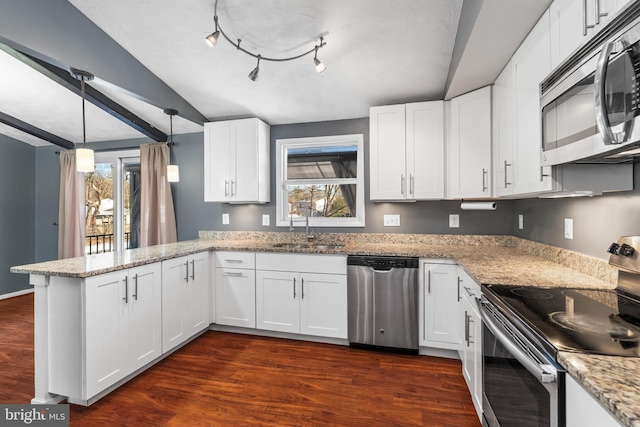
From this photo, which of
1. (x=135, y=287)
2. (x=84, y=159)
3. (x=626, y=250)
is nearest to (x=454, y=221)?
(x=626, y=250)

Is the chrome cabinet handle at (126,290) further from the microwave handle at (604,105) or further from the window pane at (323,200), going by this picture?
the microwave handle at (604,105)

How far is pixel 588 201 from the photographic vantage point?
1.70 meters

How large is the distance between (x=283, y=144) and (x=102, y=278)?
227 cm

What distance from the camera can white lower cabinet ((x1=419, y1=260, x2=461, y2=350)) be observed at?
2.50 meters

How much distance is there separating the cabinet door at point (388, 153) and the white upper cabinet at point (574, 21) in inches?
59.8

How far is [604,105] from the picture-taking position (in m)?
0.90

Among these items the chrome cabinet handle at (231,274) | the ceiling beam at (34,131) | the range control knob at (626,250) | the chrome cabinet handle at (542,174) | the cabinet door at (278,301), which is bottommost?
the cabinet door at (278,301)

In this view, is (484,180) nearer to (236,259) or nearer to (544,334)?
(544,334)

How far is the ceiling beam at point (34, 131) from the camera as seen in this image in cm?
379

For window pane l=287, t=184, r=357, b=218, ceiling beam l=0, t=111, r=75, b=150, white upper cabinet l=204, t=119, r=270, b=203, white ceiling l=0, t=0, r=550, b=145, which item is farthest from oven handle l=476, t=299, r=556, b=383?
ceiling beam l=0, t=111, r=75, b=150

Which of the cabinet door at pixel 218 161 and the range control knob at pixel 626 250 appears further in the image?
the cabinet door at pixel 218 161

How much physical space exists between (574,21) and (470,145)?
138 cm

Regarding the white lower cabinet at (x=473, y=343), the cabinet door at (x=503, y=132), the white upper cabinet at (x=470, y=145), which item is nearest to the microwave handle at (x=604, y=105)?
the white lower cabinet at (x=473, y=343)

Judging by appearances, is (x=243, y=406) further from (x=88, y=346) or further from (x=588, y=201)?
(x=588, y=201)
